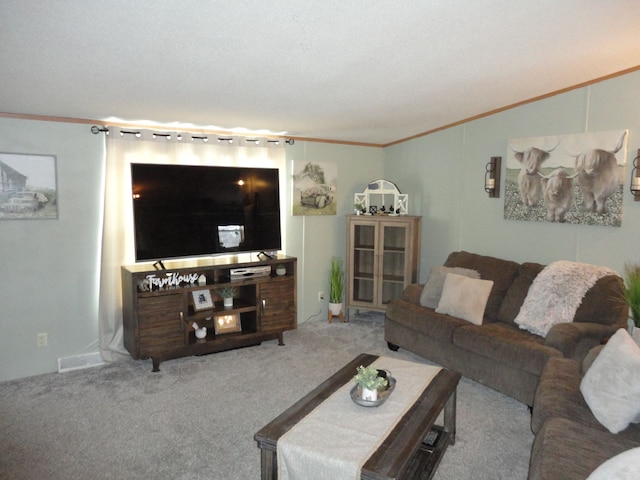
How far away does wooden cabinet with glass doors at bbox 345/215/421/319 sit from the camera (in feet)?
16.4

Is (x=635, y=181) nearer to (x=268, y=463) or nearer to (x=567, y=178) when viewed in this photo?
(x=567, y=178)

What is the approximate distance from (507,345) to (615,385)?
44.2 inches

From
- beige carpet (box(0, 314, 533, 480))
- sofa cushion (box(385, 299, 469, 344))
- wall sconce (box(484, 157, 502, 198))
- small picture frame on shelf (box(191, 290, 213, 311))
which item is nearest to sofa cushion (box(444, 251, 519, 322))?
sofa cushion (box(385, 299, 469, 344))

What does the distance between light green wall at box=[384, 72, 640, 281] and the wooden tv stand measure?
179cm

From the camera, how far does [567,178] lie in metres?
3.84

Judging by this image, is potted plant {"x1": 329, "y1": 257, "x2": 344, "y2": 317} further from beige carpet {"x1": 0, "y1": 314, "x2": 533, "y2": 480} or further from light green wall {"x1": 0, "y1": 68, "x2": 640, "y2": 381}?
light green wall {"x1": 0, "y1": 68, "x2": 640, "y2": 381}

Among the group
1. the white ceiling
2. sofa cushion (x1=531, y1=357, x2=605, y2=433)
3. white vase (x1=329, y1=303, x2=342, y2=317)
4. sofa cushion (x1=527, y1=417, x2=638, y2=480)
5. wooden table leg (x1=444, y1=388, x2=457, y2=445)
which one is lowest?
wooden table leg (x1=444, y1=388, x2=457, y2=445)

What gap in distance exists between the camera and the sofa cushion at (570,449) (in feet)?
5.96

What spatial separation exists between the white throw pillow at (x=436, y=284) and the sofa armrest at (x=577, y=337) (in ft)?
3.50

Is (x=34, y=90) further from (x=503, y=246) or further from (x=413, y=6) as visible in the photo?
(x=503, y=246)

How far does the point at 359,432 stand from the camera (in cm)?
207

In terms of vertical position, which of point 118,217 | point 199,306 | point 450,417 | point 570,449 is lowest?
point 450,417

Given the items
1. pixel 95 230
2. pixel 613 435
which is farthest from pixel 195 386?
pixel 613 435

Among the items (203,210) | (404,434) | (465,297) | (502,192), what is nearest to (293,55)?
(203,210)
